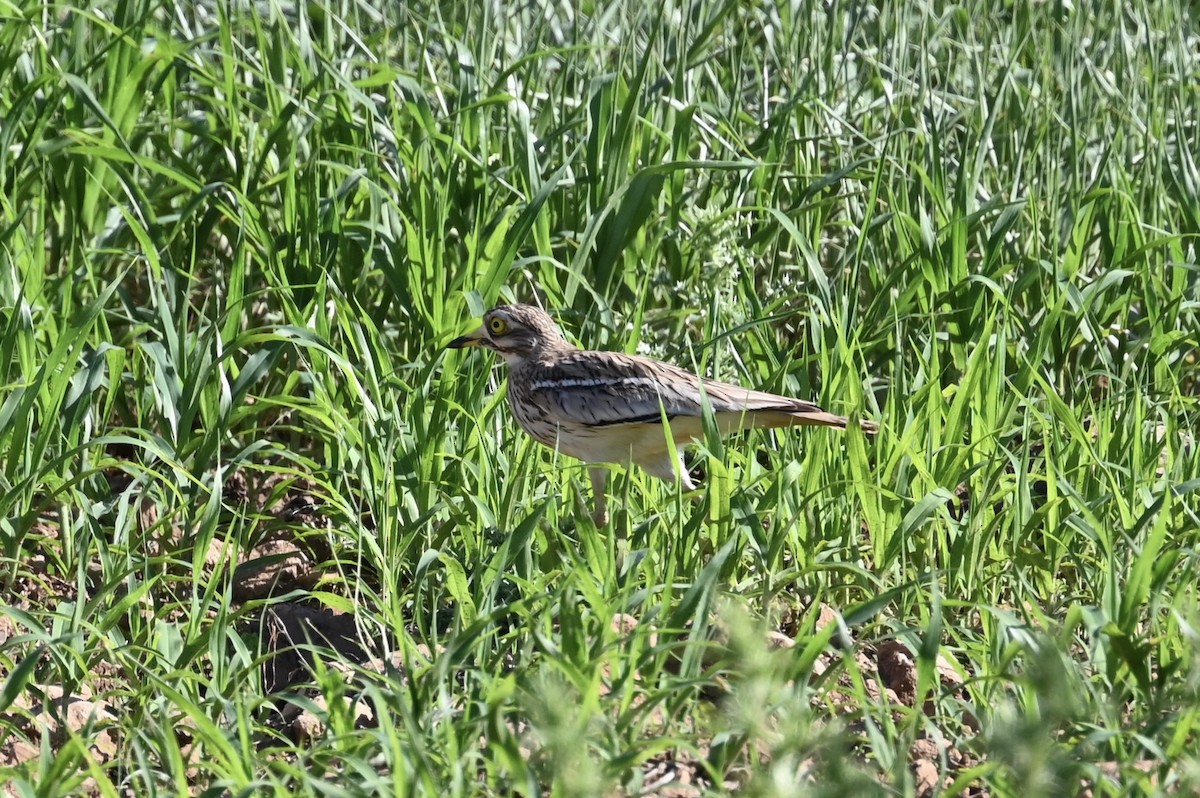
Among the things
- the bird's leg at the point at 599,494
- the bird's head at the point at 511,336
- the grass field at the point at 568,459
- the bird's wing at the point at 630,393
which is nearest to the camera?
the grass field at the point at 568,459

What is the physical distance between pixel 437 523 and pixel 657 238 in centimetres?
152

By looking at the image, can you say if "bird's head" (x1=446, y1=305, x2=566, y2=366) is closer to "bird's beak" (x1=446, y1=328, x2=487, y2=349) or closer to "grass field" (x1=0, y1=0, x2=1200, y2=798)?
"bird's beak" (x1=446, y1=328, x2=487, y2=349)

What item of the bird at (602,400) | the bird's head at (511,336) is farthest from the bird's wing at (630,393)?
the bird's head at (511,336)

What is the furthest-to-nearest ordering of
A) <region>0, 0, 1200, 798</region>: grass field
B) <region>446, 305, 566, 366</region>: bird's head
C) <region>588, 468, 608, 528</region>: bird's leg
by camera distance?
<region>446, 305, 566, 366</region>: bird's head
<region>588, 468, 608, 528</region>: bird's leg
<region>0, 0, 1200, 798</region>: grass field

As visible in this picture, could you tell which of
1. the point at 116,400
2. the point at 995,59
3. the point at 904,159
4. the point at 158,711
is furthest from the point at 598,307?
the point at 995,59

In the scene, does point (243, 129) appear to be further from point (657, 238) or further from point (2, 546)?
point (2, 546)

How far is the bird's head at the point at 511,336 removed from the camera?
4.88 m

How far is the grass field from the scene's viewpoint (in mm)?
3174

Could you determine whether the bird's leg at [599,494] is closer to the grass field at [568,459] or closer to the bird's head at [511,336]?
the grass field at [568,459]

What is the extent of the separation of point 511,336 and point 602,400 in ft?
1.40

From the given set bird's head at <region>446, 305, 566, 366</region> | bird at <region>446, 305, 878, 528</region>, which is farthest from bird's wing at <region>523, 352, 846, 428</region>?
bird's head at <region>446, 305, 566, 366</region>

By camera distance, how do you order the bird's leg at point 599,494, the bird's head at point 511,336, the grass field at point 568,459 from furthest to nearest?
the bird's head at point 511,336
the bird's leg at point 599,494
the grass field at point 568,459

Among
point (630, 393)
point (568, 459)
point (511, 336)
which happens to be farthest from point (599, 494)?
point (511, 336)

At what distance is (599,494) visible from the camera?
478 centimetres
